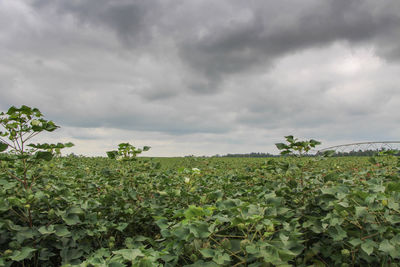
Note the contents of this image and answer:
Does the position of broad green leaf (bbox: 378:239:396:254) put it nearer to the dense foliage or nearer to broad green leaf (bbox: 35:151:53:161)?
the dense foliage

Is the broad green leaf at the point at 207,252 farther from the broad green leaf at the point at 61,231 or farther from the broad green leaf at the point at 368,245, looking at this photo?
the broad green leaf at the point at 61,231

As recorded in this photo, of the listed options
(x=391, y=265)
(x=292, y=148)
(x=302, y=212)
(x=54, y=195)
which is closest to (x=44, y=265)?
(x=54, y=195)

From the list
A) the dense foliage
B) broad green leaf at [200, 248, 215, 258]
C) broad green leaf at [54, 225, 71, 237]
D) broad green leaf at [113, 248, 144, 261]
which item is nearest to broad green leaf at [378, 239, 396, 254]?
the dense foliage

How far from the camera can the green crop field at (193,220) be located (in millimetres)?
1900

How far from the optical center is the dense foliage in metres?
1.89

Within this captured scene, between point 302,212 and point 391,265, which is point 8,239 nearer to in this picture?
point 302,212

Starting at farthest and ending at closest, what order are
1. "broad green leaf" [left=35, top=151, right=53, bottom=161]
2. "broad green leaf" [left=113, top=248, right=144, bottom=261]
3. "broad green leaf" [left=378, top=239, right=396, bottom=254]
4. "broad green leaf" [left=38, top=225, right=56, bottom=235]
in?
1. "broad green leaf" [left=35, top=151, right=53, bottom=161]
2. "broad green leaf" [left=38, top=225, right=56, bottom=235]
3. "broad green leaf" [left=378, top=239, right=396, bottom=254]
4. "broad green leaf" [left=113, top=248, right=144, bottom=261]

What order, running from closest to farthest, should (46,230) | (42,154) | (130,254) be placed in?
(130,254), (46,230), (42,154)

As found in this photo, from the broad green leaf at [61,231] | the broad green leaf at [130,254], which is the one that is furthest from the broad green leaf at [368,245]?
the broad green leaf at [61,231]

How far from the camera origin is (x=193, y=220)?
1.94 meters

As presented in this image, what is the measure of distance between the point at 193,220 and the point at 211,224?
215 millimetres

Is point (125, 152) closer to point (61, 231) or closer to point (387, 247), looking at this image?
point (61, 231)

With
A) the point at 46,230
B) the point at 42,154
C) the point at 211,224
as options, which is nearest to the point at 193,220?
the point at 211,224

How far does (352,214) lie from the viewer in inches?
84.9
